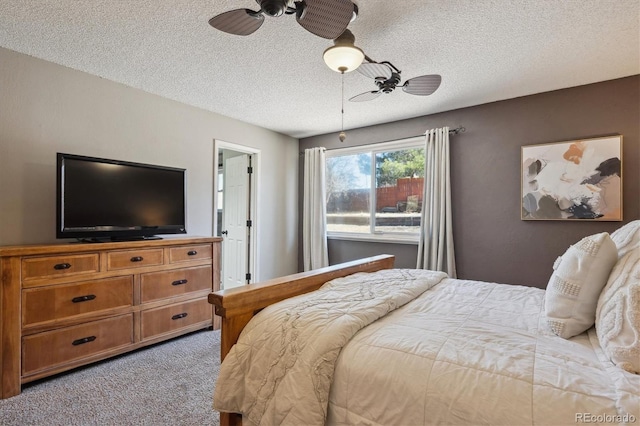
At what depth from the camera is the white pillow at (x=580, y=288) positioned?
1.28 m

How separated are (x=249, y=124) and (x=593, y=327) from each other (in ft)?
13.4

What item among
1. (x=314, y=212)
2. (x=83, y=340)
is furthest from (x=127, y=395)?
(x=314, y=212)

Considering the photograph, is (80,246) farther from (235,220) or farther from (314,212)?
(314,212)

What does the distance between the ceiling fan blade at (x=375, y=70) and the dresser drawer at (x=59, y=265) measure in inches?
98.3

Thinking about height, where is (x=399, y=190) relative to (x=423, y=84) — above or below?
below

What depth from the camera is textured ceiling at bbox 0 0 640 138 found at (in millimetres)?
1975

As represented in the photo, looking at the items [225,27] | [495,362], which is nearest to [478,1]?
[225,27]

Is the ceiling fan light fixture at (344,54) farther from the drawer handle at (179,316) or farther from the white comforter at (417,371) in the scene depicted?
the drawer handle at (179,316)

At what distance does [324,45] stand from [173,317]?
9.08 feet

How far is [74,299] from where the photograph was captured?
7.82 feet

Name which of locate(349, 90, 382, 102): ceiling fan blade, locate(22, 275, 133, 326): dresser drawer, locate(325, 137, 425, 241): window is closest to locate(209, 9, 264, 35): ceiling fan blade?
locate(349, 90, 382, 102): ceiling fan blade

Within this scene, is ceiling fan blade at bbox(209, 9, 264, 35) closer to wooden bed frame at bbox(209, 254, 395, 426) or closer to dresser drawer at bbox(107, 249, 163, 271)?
wooden bed frame at bbox(209, 254, 395, 426)

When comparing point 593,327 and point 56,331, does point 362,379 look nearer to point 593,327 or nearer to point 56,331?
point 593,327

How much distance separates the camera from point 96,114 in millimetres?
2934
